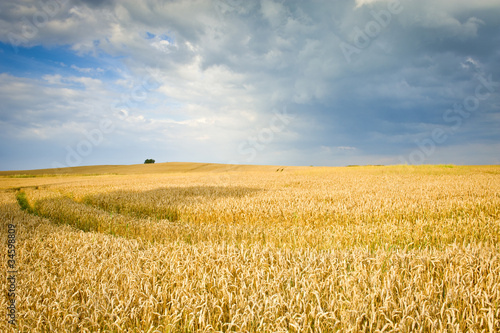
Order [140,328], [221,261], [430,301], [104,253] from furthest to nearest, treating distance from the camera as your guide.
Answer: [104,253]
[221,261]
[430,301]
[140,328]

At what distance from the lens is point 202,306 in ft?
7.55

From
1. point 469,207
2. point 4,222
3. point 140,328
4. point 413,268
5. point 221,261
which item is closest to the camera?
point 140,328

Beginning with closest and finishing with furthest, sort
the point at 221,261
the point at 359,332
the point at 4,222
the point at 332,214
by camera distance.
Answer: the point at 359,332, the point at 221,261, the point at 4,222, the point at 332,214

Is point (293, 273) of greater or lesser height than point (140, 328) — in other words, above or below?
above

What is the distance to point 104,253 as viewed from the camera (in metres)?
4.03

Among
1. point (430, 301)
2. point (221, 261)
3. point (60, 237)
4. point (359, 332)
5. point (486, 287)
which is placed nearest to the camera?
point (359, 332)

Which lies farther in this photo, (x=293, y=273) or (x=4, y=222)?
(x=4, y=222)

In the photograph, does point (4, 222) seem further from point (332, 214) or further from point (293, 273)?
point (332, 214)

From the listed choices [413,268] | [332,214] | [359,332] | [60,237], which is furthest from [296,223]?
[60,237]

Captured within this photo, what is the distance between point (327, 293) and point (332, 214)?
4.80m

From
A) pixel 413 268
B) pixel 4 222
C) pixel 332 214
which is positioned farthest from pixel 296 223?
pixel 4 222

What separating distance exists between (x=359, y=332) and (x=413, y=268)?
1529mm

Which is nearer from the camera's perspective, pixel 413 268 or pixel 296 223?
pixel 413 268

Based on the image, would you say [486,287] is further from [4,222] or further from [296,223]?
[4,222]
